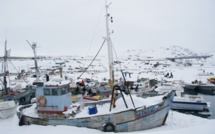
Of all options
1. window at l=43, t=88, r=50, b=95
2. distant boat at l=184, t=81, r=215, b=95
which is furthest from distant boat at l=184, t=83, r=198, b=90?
window at l=43, t=88, r=50, b=95

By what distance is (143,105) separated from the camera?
1400 centimetres

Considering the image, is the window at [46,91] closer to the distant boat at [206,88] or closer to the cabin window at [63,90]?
the cabin window at [63,90]

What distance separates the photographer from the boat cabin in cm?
1481

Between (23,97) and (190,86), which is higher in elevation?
(190,86)

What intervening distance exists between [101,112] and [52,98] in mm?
3703

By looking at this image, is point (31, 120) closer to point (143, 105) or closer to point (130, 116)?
point (130, 116)

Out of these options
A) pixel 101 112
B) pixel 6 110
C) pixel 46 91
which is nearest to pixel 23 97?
pixel 6 110

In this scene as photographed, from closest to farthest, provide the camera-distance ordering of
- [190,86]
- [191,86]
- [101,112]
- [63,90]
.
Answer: [101,112], [63,90], [191,86], [190,86]

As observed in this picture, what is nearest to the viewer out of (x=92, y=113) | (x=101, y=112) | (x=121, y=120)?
(x=121, y=120)

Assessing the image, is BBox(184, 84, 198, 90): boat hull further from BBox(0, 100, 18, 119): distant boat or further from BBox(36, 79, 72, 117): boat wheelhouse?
BBox(0, 100, 18, 119): distant boat

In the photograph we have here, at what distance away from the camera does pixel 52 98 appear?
14898 mm

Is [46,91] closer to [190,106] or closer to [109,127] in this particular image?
[109,127]

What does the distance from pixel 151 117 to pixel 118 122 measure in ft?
8.18

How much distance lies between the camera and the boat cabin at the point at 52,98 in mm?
14812
